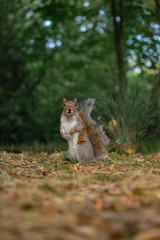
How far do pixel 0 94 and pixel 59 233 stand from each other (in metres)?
8.13

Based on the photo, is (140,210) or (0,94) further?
(0,94)

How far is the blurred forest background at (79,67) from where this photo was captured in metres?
4.73

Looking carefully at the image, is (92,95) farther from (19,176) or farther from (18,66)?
(18,66)

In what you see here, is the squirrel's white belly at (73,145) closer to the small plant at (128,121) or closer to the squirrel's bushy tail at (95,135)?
the squirrel's bushy tail at (95,135)

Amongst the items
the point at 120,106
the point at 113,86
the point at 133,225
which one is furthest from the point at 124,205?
the point at 113,86

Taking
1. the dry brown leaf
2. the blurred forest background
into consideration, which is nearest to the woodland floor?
the dry brown leaf

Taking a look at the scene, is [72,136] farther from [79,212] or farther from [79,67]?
[79,67]

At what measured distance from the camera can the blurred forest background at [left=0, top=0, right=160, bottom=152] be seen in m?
4.73

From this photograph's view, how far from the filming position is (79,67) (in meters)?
10.2

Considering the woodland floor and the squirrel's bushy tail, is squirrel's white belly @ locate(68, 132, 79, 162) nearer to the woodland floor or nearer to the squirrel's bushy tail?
the squirrel's bushy tail

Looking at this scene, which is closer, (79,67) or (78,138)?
(78,138)

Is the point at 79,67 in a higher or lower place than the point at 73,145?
higher

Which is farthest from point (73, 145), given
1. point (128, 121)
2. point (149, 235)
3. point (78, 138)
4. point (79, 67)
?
point (79, 67)

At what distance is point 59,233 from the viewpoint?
96cm
